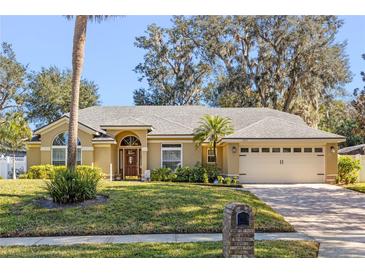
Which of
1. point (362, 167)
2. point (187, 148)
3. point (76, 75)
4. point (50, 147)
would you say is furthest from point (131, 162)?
point (362, 167)

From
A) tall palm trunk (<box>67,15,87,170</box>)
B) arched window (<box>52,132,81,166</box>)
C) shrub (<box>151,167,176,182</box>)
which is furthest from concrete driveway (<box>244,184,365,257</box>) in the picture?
arched window (<box>52,132,81,166</box>)

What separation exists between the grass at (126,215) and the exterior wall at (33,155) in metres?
10.6

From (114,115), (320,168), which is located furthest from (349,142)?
(114,115)

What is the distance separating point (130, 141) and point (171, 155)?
8.16 ft

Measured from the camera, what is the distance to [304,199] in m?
14.5

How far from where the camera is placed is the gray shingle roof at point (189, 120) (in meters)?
21.6

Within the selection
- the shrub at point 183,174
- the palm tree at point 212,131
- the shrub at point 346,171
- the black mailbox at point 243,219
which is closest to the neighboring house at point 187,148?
the palm tree at point 212,131

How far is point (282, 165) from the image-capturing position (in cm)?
2120

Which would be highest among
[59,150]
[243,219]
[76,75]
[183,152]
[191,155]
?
[76,75]

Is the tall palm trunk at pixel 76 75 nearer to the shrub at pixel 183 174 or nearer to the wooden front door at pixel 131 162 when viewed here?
the shrub at pixel 183 174

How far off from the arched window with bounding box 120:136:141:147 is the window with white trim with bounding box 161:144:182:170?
155 centimetres

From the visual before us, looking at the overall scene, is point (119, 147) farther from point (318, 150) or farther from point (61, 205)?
point (61, 205)

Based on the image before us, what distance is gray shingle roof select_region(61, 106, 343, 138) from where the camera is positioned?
21.6 meters

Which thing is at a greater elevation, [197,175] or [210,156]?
[210,156]
